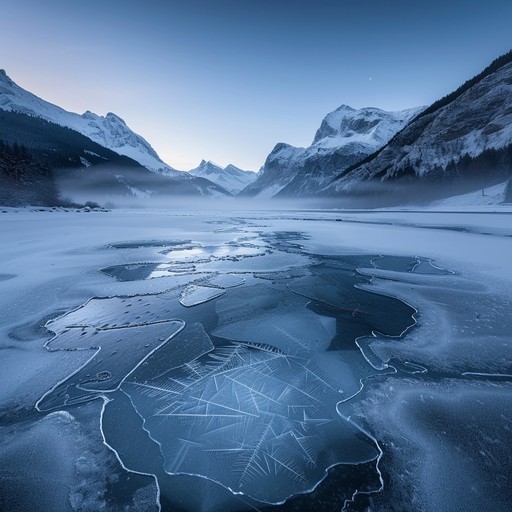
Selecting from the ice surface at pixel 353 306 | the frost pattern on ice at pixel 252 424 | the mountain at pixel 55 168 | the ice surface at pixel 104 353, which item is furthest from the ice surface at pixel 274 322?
the mountain at pixel 55 168

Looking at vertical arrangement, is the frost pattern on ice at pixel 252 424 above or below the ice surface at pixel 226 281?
above

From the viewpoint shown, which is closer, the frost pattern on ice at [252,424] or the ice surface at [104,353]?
the frost pattern on ice at [252,424]

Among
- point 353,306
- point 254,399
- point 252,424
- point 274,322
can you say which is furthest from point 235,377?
point 353,306

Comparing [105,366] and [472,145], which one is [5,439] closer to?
[105,366]

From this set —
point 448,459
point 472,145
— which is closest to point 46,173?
point 448,459

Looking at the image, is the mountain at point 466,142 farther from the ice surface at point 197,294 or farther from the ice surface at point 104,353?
the ice surface at point 104,353

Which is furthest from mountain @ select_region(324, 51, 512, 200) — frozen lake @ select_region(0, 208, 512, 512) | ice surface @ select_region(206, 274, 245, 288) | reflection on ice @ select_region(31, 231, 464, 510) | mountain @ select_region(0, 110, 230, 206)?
mountain @ select_region(0, 110, 230, 206)
